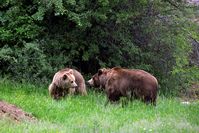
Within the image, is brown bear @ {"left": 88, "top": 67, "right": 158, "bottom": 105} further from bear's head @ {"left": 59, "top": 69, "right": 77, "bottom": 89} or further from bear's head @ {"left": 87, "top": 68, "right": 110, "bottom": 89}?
bear's head @ {"left": 59, "top": 69, "right": 77, "bottom": 89}

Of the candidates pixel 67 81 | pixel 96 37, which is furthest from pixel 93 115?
pixel 96 37

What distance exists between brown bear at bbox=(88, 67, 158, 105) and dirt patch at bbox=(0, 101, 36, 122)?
3457 millimetres

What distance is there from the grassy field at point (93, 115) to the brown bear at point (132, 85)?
33 centimetres

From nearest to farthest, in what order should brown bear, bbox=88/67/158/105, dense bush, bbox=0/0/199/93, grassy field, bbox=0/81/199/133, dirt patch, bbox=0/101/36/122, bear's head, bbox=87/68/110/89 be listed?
grassy field, bbox=0/81/199/133, dirt patch, bbox=0/101/36/122, brown bear, bbox=88/67/158/105, bear's head, bbox=87/68/110/89, dense bush, bbox=0/0/199/93

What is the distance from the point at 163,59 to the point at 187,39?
1268 mm

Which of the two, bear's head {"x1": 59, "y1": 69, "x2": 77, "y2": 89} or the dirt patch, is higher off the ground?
the dirt patch

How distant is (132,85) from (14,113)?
13.6ft

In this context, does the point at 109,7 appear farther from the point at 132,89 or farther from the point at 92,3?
the point at 132,89

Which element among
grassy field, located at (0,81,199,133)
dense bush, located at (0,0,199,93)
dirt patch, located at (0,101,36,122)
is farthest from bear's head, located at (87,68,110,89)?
dirt patch, located at (0,101,36,122)

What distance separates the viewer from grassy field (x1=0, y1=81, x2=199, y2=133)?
10.2 meters

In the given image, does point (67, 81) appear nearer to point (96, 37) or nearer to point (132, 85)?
point (132, 85)

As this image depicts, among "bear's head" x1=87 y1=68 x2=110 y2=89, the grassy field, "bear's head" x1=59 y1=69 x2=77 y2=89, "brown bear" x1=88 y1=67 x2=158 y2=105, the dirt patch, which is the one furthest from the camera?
"bear's head" x1=87 y1=68 x2=110 y2=89

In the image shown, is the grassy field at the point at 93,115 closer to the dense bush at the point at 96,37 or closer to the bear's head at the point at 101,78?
the bear's head at the point at 101,78

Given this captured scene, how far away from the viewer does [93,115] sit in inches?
479
